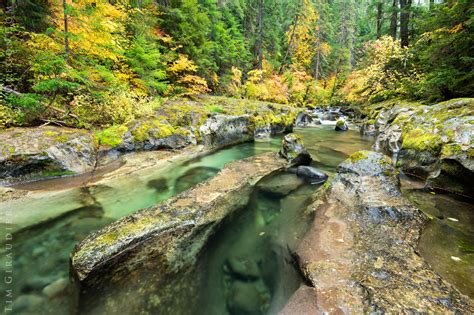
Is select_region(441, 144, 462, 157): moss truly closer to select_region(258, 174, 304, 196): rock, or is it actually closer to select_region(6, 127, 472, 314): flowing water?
Answer: select_region(6, 127, 472, 314): flowing water

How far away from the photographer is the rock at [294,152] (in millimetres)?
6870

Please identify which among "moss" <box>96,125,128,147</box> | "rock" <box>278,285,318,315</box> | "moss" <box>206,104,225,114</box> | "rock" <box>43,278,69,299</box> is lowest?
"rock" <box>43,278,69,299</box>

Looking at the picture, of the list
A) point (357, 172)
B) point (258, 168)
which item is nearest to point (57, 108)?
point (258, 168)

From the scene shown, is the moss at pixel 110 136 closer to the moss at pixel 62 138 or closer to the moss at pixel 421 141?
the moss at pixel 62 138

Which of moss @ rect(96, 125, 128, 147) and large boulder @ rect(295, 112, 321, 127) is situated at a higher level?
large boulder @ rect(295, 112, 321, 127)

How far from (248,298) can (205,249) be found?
3.10 ft

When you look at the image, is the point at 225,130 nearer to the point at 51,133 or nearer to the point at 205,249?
the point at 51,133

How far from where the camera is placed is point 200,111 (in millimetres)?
9281

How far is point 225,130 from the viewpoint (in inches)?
362

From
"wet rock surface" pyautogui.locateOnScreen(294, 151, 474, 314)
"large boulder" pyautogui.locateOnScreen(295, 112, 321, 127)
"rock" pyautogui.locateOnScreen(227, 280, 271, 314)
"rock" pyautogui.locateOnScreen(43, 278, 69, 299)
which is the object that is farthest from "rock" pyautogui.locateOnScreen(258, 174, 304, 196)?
"large boulder" pyautogui.locateOnScreen(295, 112, 321, 127)

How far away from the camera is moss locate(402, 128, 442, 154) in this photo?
5031mm

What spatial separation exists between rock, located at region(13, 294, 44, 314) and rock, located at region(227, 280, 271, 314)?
7.01 ft

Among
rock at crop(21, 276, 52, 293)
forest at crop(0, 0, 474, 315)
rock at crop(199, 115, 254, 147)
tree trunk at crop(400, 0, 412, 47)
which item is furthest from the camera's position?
tree trunk at crop(400, 0, 412, 47)

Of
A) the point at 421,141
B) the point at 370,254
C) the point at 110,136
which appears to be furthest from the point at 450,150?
the point at 110,136
